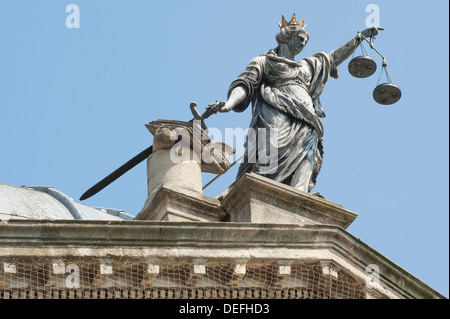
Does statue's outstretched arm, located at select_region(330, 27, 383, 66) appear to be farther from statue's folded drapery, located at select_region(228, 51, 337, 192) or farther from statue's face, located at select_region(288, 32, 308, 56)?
statue's face, located at select_region(288, 32, 308, 56)

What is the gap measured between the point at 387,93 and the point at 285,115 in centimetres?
181

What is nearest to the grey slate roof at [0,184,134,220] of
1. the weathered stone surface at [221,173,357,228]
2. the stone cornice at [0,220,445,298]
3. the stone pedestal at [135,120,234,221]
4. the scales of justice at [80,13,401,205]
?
the scales of justice at [80,13,401,205]

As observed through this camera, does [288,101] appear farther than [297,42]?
No

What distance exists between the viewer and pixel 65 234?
1855 cm

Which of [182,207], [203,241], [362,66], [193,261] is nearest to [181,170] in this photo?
[182,207]

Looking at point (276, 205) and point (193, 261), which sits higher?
point (276, 205)

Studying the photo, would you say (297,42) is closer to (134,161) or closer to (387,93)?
(387,93)

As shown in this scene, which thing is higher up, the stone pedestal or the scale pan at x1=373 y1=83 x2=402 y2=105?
the scale pan at x1=373 y1=83 x2=402 y2=105

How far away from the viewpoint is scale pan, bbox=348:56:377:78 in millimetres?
23188

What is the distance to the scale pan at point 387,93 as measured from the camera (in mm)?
23094

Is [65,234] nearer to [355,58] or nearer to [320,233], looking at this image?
[320,233]

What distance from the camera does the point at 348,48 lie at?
79.2 feet
